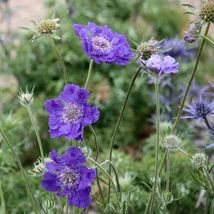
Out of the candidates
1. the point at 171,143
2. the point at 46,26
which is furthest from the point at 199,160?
the point at 46,26

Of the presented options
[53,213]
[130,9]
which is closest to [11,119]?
[53,213]

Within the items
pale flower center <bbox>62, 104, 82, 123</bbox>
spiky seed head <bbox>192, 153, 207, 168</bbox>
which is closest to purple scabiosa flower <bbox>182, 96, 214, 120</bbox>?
spiky seed head <bbox>192, 153, 207, 168</bbox>

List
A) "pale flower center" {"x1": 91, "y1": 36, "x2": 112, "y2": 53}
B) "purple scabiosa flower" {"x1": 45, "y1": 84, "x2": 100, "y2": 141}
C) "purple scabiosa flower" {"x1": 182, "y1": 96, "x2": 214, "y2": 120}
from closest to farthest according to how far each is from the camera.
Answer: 1. "purple scabiosa flower" {"x1": 45, "y1": 84, "x2": 100, "y2": 141}
2. "pale flower center" {"x1": 91, "y1": 36, "x2": 112, "y2": 53}
3. "purple scabiosa flower" {"x1": 182, "y1": 96, "x2": 214, "y2": 120}

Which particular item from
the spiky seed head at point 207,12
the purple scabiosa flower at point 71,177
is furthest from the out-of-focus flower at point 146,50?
the purple scabiosa flower at point 71,177

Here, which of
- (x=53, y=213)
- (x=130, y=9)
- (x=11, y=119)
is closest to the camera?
(x=53, y=213)

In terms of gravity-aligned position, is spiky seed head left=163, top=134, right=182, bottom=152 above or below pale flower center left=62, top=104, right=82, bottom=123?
below

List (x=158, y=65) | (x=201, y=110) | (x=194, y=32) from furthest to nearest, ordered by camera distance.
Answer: (x=201, y=110) → (x=194, y=32) → (x=158, y=65)

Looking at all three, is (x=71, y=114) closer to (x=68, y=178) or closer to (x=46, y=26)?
(x=68, y=178)

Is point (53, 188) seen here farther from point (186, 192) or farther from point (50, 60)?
point (50, 60)

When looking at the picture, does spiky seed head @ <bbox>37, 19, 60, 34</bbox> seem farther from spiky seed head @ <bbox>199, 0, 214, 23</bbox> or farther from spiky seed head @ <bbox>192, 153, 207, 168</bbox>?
spiky seed head @ <bbox>192, 153, 207, 168</bbox>
